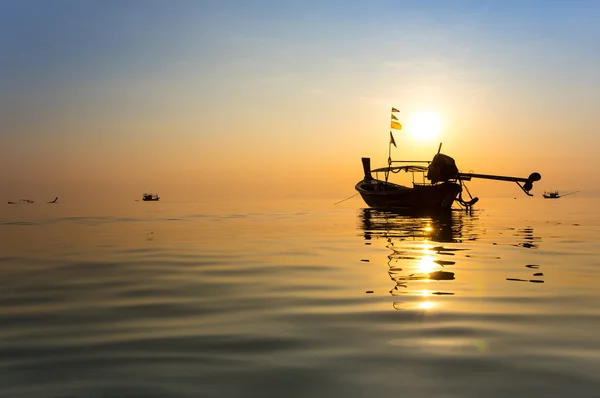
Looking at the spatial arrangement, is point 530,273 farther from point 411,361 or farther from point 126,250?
point 126,250

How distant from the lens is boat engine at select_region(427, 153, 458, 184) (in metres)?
66.9

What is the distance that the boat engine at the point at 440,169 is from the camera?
66.9 m

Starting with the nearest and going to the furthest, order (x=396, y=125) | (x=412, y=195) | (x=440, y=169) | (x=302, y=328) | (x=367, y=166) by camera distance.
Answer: (x=302, y=328) < (x=440, y=169) < (x=412, y=195) < (x=396, y=125) < (x=367, y=166)

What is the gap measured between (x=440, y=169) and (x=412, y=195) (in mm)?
6727

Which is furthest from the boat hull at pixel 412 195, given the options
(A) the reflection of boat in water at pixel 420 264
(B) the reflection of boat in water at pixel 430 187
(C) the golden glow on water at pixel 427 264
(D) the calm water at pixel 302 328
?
(D) the calm water at pixel 302 328

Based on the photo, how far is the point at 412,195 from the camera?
72188mm

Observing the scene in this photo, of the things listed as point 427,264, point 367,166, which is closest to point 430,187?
point 367,166

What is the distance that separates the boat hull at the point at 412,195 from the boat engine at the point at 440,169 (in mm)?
1983

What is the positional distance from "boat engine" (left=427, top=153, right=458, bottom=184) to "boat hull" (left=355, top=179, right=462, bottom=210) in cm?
198

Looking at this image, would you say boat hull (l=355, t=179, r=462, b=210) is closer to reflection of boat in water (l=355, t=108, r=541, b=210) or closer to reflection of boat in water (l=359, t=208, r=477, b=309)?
reflection of boat in water (l=355, t=108, r=541, b=210)

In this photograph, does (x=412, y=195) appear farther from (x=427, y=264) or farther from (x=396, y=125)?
(x=427, y=264)

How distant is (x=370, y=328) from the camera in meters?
8.79

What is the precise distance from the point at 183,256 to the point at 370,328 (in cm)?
1405

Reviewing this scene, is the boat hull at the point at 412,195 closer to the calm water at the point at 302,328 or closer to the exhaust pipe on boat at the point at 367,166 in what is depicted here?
the exhaust pipe on boat at the point at 367,166
